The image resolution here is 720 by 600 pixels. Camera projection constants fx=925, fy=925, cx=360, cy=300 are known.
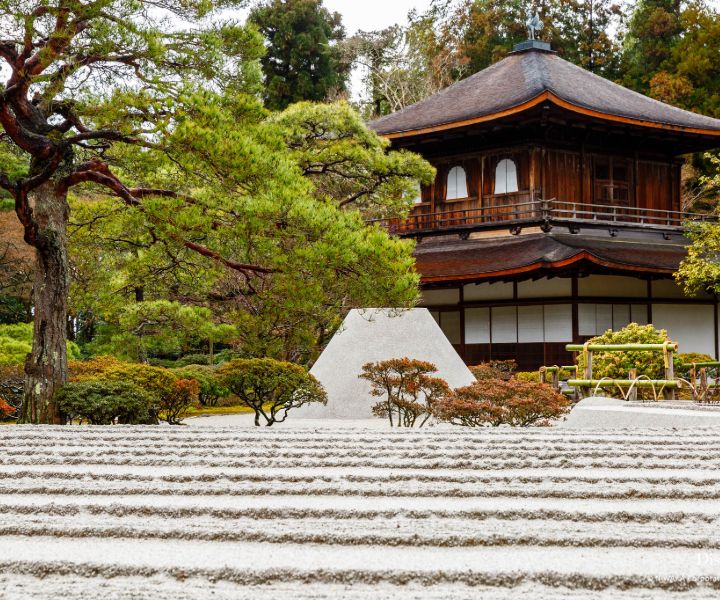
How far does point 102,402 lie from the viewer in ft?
31.3

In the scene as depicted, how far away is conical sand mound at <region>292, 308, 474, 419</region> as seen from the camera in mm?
12383

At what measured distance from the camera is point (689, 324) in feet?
73.5

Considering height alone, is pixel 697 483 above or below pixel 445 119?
below

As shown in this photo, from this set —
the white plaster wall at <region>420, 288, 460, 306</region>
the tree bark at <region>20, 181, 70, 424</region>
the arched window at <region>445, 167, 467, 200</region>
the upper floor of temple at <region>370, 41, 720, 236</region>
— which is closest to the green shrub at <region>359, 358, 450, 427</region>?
the tree bark at <region>20, 181, 70, 424</region>

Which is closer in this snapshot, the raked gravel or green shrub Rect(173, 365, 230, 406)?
the raked gravel

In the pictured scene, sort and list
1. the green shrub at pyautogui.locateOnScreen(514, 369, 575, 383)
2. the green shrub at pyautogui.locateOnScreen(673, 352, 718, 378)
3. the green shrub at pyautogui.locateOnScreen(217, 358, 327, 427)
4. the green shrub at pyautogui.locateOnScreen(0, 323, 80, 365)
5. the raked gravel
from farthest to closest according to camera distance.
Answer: the green shrub at pyautogui.locateOnScreen(514, 369, 575, 383) → the green shrub at pyautogui.locateOnScreen(673, 352, 718, 378) → the green shrub at pyautogui.locateOnScreen(0, 323, 80, 365) → the green shrub at pyautogui.locateOnScreen(217, 358, 327, 427) → the raked gravel

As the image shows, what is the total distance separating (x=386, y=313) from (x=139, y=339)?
9853 mm

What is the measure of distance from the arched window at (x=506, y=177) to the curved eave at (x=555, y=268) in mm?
4179

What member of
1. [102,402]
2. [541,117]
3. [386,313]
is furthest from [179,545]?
[541,117]

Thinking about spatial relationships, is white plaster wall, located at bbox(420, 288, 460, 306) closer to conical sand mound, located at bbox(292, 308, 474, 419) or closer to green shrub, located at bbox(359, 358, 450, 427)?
conical sand mound, located at bbox(292, 308, 474, 419)

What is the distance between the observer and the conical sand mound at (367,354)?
1238 centimetres

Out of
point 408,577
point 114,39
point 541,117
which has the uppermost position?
point 541,117

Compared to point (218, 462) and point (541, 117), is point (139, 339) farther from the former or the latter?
point (218, 462)

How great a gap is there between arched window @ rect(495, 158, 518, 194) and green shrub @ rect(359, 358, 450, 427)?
12.5 meters
